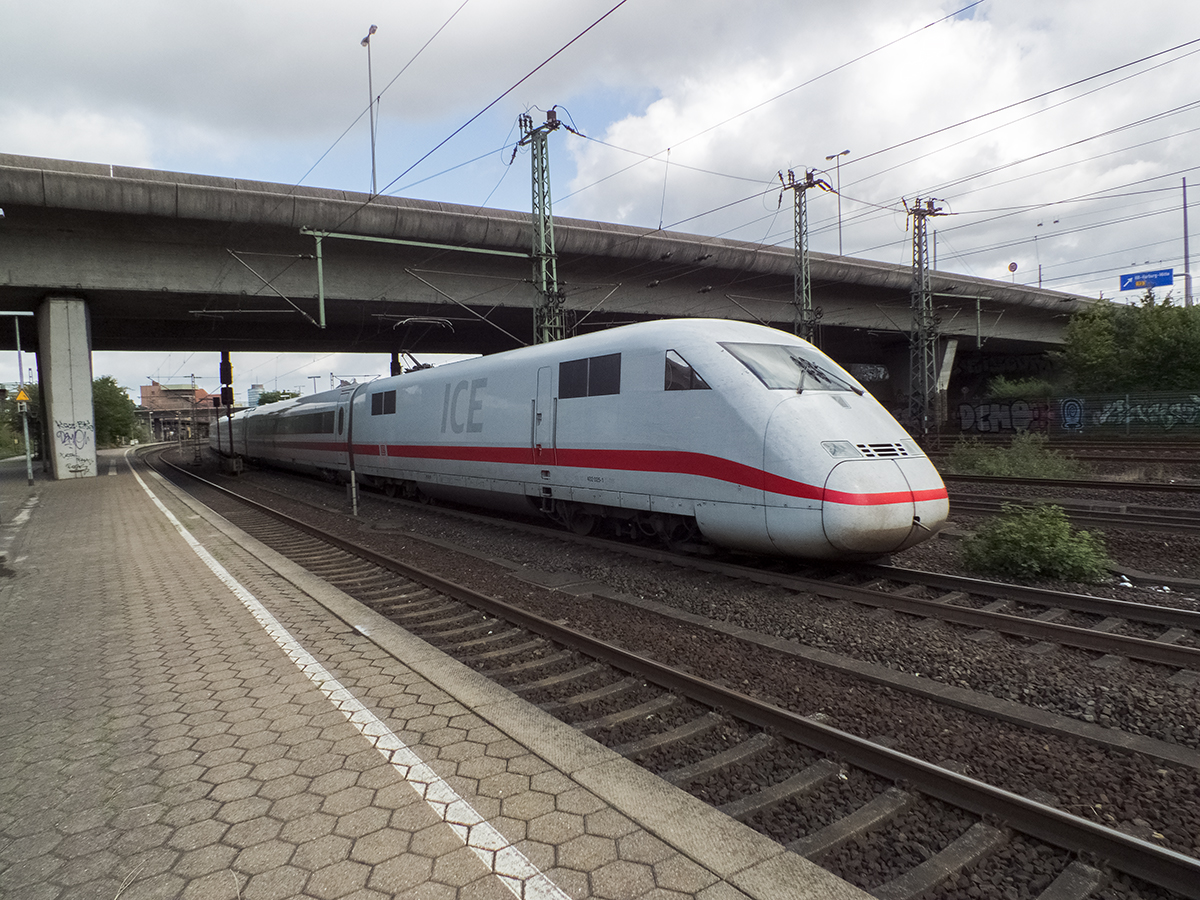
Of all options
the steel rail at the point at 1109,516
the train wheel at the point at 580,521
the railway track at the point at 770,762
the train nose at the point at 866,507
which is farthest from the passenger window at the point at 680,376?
the steel rail at the point at 1109,516

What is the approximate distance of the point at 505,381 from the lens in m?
11.2

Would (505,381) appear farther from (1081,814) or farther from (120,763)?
(1081,814)

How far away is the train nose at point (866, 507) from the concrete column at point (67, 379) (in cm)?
2424

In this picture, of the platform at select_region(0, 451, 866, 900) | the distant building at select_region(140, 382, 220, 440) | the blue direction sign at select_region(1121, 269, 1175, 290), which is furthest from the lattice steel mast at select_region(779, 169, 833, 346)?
the distant building at select_region(140, 382, 220, 440)

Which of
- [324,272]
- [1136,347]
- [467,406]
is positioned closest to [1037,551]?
[467,406]

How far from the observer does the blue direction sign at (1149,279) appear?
4559cm

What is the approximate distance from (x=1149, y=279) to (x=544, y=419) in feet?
175

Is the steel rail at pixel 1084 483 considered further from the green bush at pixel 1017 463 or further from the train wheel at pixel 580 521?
the train wheel at pixel 580 521

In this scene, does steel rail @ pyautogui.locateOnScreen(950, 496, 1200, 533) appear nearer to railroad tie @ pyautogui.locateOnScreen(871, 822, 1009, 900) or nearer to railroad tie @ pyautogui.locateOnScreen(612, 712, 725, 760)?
railroad tie @ pyautogui.locateOnScreen(612, 712, 725, 760)

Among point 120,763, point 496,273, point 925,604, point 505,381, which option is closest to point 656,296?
point 496,273

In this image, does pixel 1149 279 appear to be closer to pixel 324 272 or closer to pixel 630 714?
pixel 324 272

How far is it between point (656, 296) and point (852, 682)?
25649mm

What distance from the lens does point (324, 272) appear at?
22.6 meters

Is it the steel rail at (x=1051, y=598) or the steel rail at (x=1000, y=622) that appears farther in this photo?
the steel rail at (x=1051, y=598)
